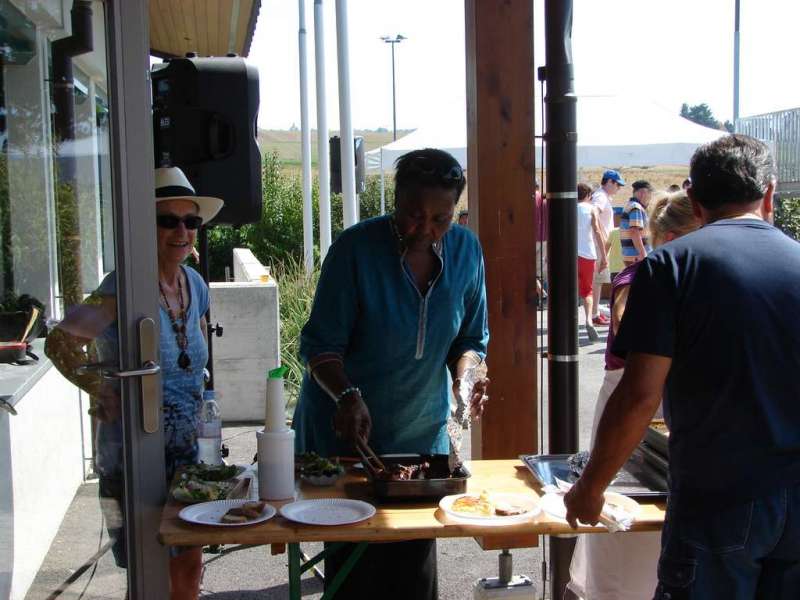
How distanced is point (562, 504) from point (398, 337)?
0.71m

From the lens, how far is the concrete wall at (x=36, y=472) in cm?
264

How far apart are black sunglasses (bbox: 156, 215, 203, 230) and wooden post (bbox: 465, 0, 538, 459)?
3.37 ft

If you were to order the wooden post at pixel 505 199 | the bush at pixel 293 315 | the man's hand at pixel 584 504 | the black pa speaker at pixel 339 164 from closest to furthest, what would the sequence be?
the man's hand at pixel 584 504 → the wooden post at pixel 505 199 → the bush at pixel 293 315 → the black pa speaker at pixel 339 164

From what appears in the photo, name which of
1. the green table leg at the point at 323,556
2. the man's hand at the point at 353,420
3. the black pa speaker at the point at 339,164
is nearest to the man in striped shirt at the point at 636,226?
the black pa speaker at the point at 339,164

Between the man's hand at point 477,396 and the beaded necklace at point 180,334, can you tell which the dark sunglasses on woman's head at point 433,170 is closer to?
the man's hand at point 477,396

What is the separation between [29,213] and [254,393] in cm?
431

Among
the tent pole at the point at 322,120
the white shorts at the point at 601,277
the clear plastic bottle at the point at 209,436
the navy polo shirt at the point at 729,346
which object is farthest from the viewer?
the white shorts at the point at 601,277

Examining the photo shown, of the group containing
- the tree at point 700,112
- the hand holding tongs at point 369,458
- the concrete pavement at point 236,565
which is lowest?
the concrete pavement at point 236,565

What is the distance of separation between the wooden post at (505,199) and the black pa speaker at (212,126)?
948 mm

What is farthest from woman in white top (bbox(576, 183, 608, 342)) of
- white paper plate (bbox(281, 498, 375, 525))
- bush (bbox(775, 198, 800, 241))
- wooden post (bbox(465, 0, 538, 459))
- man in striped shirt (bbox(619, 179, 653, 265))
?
white paper plate (bbox(281, 498, 375, 525))

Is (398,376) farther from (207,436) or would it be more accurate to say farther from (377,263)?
(207,436)

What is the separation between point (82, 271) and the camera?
2646mm

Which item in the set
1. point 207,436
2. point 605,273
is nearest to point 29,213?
point 207,436

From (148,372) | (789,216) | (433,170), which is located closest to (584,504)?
(433,170)
